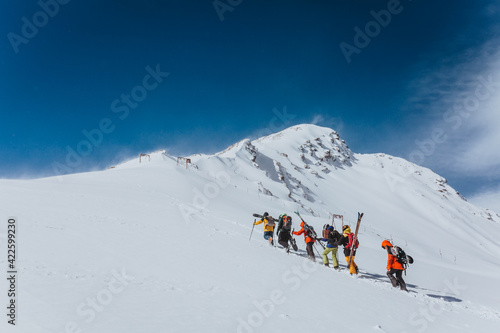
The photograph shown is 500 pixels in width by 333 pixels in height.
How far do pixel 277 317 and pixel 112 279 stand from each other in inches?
146

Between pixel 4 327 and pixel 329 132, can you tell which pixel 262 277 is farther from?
pixel 329 132

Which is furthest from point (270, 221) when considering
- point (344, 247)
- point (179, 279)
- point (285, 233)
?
point (179, 279)

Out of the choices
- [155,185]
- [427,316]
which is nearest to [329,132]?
[155,185]

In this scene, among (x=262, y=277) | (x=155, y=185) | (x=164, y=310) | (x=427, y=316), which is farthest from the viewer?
(x=155, y=185)

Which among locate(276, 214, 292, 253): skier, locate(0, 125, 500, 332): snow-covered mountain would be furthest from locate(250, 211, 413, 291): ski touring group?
locate(0, 125, 500, 332): snow-covered mountain

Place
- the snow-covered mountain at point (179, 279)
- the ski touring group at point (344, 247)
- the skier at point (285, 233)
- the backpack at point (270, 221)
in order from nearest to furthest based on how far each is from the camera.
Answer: the snow-covered mountain at point (179, 279) → the ski touring group at point (344, 247) → the skier at point (285, 233) → the backpack at point (270, 221)

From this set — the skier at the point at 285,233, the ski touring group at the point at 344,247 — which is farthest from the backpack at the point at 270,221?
the skier at the point at 285,233

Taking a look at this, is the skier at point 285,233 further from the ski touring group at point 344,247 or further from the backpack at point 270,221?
the backpack at point 270,221

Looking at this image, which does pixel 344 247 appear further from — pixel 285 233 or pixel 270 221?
pixel 270 221

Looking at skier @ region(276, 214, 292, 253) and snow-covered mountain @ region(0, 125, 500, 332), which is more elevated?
skier @ region(276, 214, 292, 253)

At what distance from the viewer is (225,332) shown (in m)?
4.83

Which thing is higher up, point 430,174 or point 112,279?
point 430,174

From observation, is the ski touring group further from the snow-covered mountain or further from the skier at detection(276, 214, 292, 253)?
the snow-covered mountain

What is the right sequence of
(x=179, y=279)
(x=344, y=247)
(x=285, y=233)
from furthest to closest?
(x=285, y=233)
(x=344, y=247)
(x=179, y=279)
